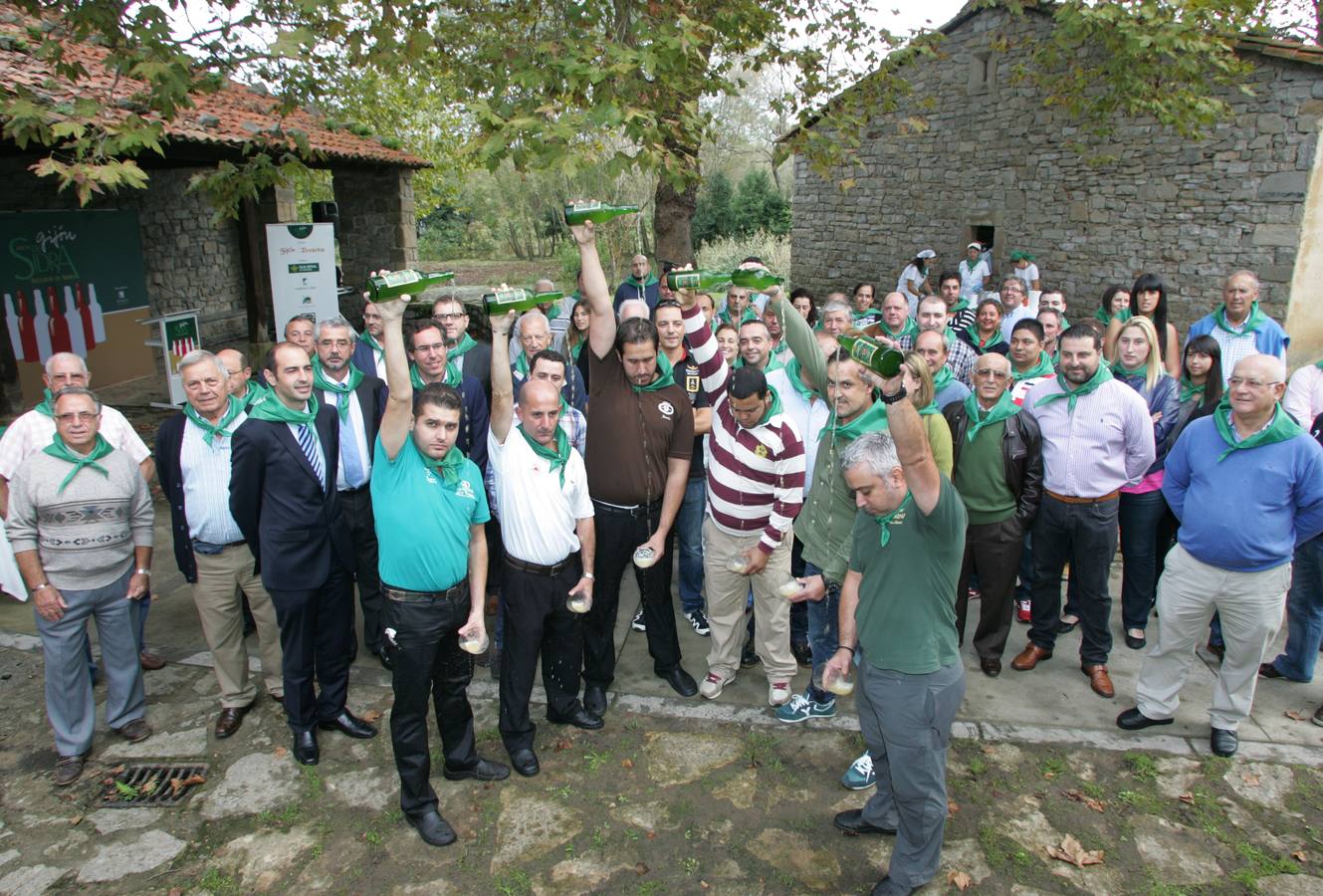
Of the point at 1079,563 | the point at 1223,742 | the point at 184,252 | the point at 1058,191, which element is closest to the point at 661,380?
the point at 1079,563

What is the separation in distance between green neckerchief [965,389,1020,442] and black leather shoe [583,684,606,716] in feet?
8.12

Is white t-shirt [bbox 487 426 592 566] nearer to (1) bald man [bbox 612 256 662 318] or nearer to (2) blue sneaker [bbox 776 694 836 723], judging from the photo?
(2) blue sneaker [bbox 776 694 836 723]

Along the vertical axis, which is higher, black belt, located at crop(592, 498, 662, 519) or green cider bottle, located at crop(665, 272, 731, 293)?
green cider bottle, located at crop(665, 272, 731, 293)

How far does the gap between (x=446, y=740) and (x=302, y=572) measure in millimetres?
1050

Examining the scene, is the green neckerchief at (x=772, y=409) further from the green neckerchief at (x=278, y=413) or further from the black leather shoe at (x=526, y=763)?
the green neckerchief at (x=278, y=413)

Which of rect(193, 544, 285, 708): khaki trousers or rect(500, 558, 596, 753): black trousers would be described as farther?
rect(193, 544, 285, 708): khaki trousers

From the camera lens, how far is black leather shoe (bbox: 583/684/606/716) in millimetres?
4477

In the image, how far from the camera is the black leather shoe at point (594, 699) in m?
4.48

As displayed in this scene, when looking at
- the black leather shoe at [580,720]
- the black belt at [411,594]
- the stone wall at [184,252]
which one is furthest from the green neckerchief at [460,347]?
the stone wall at [184,252]

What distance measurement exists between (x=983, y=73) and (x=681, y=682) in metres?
12.7

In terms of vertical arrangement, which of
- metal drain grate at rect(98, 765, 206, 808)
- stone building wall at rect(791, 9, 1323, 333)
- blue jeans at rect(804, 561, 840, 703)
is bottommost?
metal drain grate at rect(98, 765, 206, 808)

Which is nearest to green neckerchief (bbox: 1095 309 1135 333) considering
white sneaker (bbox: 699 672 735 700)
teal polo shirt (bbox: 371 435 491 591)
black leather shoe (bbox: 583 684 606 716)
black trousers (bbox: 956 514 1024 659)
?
black trousers (bbox: 956 514 1024 659)

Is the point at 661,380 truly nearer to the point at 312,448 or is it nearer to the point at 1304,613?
the point at 312,448

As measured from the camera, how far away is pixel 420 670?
3.49 m
